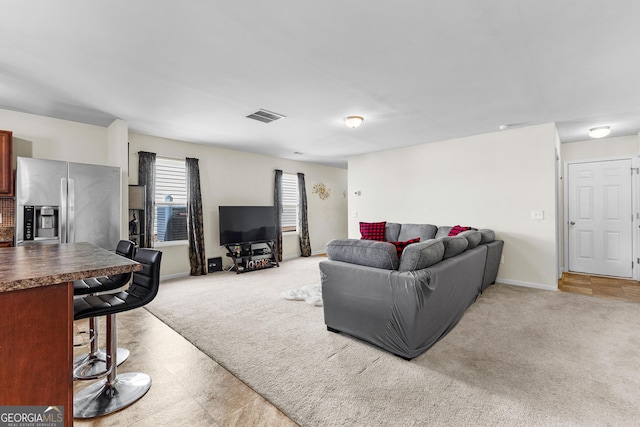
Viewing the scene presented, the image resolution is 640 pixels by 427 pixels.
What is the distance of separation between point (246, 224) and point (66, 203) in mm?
2926

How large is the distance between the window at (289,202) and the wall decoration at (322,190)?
0.70 metres

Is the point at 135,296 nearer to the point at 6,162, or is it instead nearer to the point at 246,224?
the point at 6,162

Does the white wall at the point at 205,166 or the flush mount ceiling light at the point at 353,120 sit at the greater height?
the flush mount ceiling light at the point at 353,120

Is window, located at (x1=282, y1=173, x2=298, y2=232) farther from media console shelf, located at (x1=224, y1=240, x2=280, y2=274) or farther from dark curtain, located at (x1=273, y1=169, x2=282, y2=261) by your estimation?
media console shelf, located at (x1=224, y1=240, x2=280, y2=274)

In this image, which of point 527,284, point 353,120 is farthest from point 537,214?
point 353,120

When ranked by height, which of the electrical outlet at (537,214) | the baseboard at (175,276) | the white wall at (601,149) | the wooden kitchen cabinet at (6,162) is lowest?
the baseboard at (175,276)

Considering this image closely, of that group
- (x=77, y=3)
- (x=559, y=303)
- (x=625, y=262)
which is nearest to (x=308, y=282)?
(x=559, y=303)

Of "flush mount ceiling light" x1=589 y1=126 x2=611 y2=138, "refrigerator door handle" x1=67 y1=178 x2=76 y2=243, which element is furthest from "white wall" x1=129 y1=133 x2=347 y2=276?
"flush mount ceiling light" x1=589 y1=126 x2=611 y2=138

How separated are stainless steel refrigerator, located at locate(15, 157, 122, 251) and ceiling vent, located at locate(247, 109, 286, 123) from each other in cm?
200

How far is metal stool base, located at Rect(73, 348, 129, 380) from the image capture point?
2.10 metres

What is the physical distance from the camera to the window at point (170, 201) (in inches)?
206

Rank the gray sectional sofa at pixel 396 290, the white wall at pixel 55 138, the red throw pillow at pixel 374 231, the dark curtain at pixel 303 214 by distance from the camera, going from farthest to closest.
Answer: the dark curtain at pixel 303 214 < the red throw pillow at pixel 374 231 < the white wall at pixel 55 138 < the gray sectional sofa at pixel 396 290

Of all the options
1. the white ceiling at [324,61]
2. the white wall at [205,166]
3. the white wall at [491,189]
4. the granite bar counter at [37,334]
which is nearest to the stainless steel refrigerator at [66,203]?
the white wall at [205,166]

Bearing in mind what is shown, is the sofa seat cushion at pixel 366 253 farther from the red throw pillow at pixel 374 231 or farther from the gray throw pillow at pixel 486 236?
the red throw pillow at pixel 374 231
